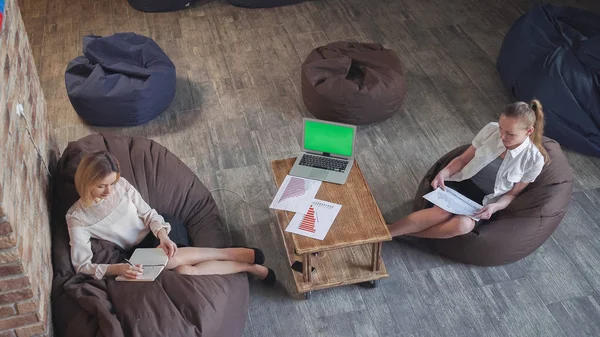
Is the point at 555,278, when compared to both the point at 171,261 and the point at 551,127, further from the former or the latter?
the point at 171,261

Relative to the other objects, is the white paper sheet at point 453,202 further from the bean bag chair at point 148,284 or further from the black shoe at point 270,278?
the bean bag chair at point 148,284

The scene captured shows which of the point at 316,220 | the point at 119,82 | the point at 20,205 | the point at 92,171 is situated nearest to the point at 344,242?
the point at 316,220

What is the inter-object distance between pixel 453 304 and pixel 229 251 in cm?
Answer: 116

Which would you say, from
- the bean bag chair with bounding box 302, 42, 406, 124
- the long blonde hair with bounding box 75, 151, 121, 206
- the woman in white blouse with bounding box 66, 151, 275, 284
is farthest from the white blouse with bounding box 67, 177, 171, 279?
the bean bag chair with bounding box 302, 42, 406, 124

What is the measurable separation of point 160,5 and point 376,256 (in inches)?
147

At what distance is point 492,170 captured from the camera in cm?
355

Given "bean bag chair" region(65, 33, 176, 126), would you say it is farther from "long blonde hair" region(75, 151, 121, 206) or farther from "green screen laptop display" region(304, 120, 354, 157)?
"long blonde hair" region(75, 151, 121, 206)

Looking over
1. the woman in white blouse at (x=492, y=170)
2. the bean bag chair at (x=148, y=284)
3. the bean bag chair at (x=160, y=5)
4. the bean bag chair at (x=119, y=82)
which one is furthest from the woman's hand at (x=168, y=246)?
the bean bag chair at (x=160, y=5)

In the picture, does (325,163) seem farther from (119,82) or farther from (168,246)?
(119,82)

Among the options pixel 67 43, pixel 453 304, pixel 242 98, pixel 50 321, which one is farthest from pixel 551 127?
pixel 67 43

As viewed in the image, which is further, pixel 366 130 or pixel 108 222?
pixel 366 130

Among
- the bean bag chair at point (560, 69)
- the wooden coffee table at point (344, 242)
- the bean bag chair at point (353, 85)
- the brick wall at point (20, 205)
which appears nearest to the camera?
the brick wall at point (20, 205)

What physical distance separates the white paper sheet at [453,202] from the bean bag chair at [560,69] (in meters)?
1.21

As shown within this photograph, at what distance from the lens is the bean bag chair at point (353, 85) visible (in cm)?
433
